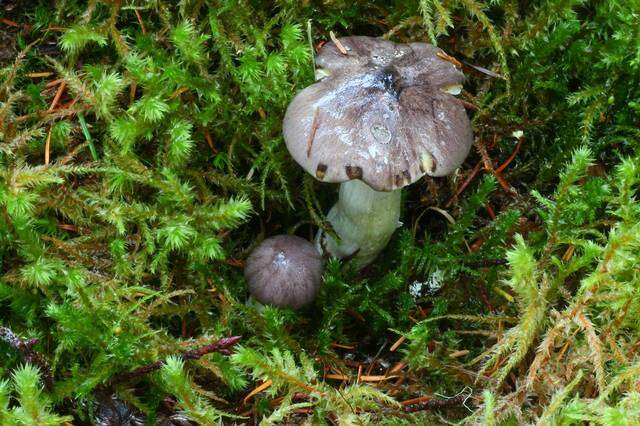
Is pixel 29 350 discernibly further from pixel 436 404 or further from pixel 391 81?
pixel 391 81

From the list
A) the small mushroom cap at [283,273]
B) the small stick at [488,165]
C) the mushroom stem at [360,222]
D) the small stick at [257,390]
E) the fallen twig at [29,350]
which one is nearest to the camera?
the fallen twig at [29,350]

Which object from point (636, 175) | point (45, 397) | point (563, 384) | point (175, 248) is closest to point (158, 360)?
point (45, 397)

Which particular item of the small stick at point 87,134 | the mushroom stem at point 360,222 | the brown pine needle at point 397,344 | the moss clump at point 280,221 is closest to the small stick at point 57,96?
the moss clump at point 280,221

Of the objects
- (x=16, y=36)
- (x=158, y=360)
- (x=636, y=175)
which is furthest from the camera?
(x=16, y=36)

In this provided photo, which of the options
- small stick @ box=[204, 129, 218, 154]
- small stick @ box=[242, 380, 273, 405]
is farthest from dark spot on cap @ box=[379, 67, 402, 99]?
small stick @ box=[242, 380, 273, 405]

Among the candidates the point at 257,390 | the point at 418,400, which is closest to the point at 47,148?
the point at 257,390

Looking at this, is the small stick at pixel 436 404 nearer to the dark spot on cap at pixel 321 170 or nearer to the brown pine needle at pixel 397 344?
the brown pine needle at pixel 397 344

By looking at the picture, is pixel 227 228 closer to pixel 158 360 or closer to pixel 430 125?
pixel 158 360
